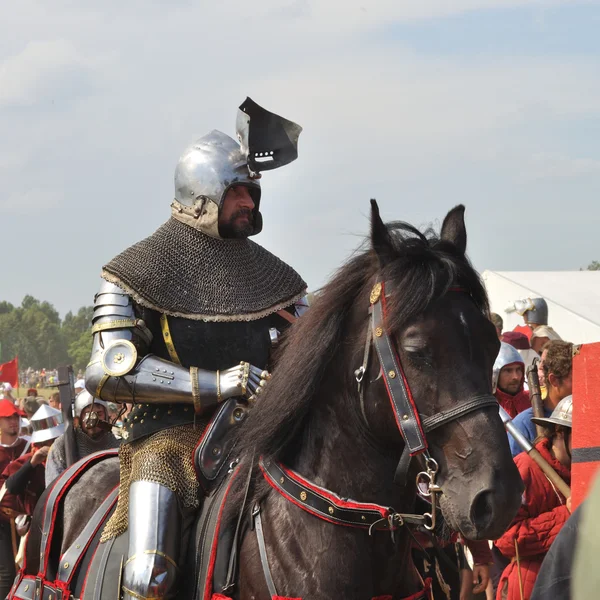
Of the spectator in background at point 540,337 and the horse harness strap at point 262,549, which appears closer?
the horse harness strap at point 262,549

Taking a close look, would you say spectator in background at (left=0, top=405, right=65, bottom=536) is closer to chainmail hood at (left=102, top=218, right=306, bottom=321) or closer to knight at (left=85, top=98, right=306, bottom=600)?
knight at (left=85, top=98, right=306, bottom=600)

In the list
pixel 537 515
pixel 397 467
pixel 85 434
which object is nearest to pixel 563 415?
pixel 537 515

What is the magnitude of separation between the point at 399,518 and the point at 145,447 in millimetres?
1493

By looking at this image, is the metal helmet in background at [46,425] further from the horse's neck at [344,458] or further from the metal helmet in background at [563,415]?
the horse's neck at [344,458]

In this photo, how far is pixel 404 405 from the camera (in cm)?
401

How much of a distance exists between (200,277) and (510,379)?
4393 mm

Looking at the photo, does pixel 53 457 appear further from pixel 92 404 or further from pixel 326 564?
pixel 326 564

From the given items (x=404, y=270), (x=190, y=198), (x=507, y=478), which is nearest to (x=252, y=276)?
(x=190, y=198)

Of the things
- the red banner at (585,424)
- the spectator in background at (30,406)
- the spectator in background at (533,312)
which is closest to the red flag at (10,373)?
the spectator in background at (30,406)

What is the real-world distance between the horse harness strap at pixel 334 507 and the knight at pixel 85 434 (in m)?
3.99

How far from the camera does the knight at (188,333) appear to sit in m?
4.89

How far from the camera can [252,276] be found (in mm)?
5730

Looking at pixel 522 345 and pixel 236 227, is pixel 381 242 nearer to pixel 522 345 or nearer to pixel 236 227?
pixel 236 227

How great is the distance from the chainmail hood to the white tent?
10567 mm
